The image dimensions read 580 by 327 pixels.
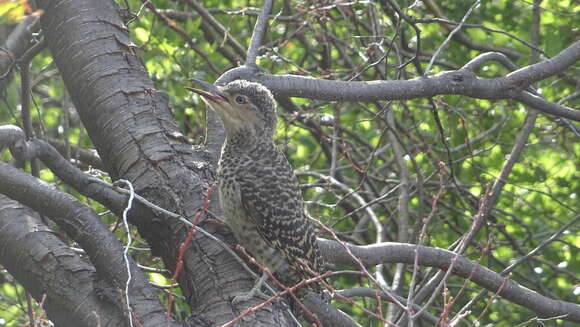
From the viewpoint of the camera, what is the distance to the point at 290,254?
15.0 feet

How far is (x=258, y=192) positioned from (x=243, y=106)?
47cm

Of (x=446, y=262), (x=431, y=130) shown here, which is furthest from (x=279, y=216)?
(x=431, y=130)

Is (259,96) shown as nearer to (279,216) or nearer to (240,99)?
(240,99)

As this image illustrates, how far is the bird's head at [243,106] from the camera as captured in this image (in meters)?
4.54

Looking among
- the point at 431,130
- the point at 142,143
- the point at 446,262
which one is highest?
the point at 142,143

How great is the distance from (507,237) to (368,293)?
2.58 metres

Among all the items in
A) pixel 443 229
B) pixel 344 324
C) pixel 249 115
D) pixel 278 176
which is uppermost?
pixel 249 115

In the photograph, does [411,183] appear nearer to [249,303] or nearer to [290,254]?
[290,254]

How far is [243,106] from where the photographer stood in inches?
183

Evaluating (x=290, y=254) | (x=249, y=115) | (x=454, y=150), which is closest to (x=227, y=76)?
(x=249, y=115)

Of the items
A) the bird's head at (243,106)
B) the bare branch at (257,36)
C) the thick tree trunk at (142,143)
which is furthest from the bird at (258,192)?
the thick tree trunk at (142,143)

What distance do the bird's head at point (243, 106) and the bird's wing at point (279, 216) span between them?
0.27m

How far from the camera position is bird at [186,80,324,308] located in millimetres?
4484

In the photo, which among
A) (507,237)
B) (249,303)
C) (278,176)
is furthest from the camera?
(507,237)
